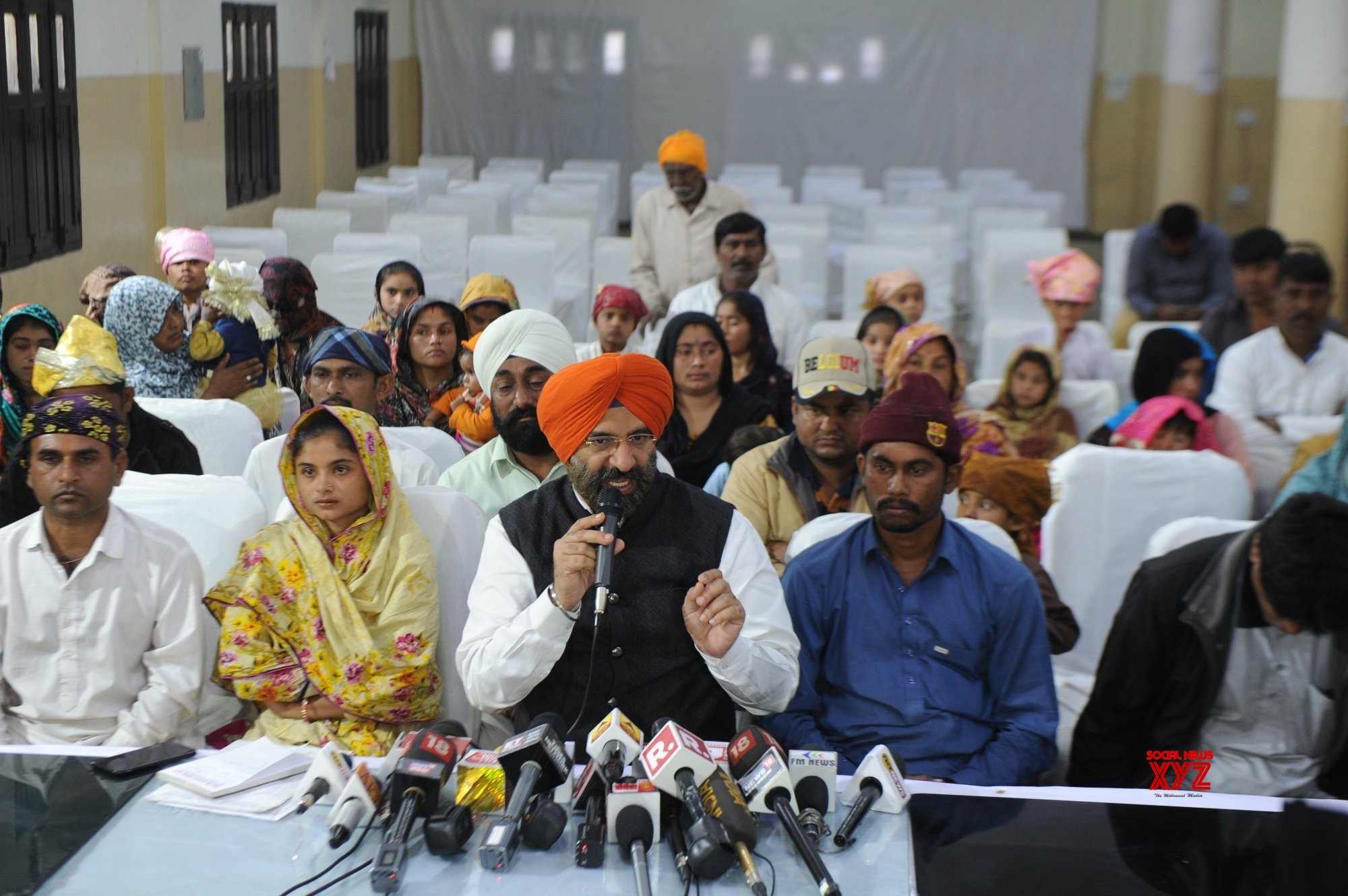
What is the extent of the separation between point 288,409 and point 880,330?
7.05ft

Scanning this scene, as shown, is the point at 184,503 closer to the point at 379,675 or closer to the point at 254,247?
the point at 379,675

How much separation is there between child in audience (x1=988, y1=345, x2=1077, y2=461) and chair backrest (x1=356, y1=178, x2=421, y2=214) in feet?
20.4

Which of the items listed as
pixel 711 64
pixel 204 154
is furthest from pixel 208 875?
pixel 711 64

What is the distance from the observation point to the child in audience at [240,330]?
15.2ft

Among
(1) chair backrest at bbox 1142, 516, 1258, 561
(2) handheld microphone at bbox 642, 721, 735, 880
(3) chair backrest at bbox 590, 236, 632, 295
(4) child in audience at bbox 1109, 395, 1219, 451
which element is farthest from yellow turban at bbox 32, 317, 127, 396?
(3) chair backrest at bbox 590, 236, 632, 295

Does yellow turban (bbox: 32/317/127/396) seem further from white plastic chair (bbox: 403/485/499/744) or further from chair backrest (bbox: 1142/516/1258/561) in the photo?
chair backrest (bbox: 1142/516/1258/561)

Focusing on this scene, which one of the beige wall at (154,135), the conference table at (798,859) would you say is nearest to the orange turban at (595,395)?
the conference table at (798,859)

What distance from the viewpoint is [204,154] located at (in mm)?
8383

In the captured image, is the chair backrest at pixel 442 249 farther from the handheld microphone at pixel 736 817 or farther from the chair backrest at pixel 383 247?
the handheld microphone at pixel 736 817

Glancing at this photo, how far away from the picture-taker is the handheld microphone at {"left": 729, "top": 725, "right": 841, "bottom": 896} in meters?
1.82

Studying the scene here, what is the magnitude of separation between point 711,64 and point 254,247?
860 cm

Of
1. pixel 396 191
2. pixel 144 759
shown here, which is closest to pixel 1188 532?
pixel 144 759

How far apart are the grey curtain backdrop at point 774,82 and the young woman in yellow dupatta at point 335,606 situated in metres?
12.5

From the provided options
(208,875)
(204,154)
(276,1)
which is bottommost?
(208,875)
